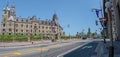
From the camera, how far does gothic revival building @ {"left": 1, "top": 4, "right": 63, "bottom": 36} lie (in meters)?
162

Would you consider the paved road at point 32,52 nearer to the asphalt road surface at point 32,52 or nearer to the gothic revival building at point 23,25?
the asphalt road surface at point 32,52

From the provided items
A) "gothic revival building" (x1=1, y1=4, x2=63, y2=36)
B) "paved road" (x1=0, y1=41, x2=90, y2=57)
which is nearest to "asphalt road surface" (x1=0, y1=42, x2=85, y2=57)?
"paved road" (x1=0, y1=41, x2=90, y2=57)

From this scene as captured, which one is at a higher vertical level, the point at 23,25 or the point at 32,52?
the point at 23,25

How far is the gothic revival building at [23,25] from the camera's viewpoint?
530ft

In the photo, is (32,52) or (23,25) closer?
(32,52)

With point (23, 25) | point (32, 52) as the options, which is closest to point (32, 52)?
point (32, 52)

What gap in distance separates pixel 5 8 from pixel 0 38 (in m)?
99.0

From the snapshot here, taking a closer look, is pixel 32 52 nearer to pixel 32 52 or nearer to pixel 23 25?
pixel 32 52

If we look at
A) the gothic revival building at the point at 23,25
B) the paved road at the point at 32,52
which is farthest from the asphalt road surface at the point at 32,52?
the gothic revival building at the point at 23,25

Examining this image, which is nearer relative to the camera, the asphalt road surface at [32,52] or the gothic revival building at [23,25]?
the asphalt road surface at [32,52]

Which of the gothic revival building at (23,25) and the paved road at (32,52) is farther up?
the gothic revival building at (23,25)

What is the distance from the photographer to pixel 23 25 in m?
174

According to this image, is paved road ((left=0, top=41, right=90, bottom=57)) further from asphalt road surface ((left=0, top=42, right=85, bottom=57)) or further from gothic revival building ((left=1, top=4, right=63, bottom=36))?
gothic revival building ((left=1, top=4, right=63, bottom=36))

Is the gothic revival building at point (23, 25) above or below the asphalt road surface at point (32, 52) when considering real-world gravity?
above
